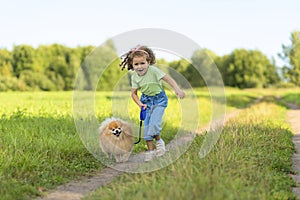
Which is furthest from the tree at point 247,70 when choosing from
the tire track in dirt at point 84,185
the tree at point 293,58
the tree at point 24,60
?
the tire track in dirt at point 84,185

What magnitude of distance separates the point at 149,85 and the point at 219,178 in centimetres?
263

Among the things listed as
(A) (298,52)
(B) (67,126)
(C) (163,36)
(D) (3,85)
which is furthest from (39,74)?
(C) (163,36)

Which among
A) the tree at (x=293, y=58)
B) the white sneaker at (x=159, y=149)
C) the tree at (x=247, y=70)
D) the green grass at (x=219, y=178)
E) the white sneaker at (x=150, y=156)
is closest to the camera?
the green grass at (x=219, y=178)

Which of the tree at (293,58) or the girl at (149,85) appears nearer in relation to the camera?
the girl at (149,85)

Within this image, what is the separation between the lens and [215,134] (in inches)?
324

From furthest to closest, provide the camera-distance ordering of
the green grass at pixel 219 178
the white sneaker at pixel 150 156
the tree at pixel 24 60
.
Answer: the tree at pixel 24 60
the white sneaker at pixel 150 156
the green grass at pixel 219 178

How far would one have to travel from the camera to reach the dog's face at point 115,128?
22.9 feet

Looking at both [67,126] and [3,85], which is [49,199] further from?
[3,85]

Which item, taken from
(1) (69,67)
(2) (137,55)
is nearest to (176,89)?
(2) (137,55)

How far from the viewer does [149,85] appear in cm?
707

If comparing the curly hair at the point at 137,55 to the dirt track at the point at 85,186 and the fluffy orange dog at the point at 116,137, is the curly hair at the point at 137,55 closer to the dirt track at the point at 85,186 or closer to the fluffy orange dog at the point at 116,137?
the fluffy orange dog at the point at 116,137

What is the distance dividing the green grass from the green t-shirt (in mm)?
1205

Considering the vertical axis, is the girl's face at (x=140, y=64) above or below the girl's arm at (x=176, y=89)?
above

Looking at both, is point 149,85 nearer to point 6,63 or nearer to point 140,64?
point 140,64
